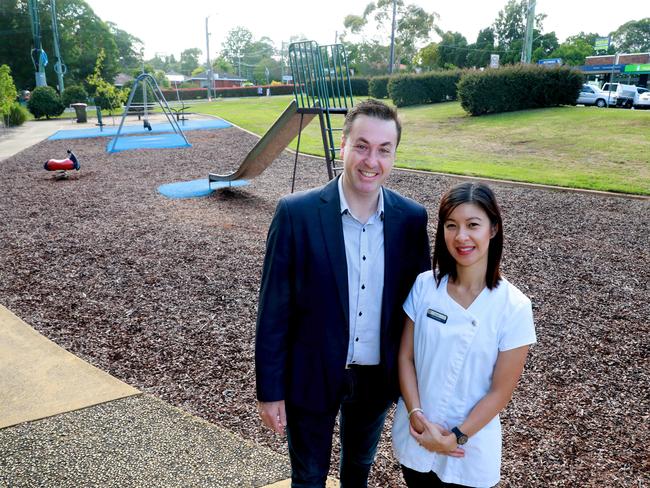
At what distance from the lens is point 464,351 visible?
6.64ft

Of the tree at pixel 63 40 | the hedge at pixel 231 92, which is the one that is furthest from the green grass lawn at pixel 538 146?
the hedge at pixel 231 92

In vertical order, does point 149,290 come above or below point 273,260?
below

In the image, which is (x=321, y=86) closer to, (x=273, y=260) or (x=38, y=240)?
(x=38, y=240)

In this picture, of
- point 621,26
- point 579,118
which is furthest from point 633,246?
point 621,26

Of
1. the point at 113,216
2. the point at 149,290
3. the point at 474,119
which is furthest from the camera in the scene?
the point at 474,119

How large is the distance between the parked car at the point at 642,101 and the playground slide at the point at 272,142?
97.1 ft

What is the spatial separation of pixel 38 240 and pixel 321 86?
4.66 metres

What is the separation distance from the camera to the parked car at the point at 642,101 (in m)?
→ 31.8

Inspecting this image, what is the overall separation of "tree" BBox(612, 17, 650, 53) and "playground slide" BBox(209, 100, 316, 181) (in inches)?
4763

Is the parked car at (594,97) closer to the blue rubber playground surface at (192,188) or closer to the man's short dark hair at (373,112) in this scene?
the blue rubber playground surface at (192,188)

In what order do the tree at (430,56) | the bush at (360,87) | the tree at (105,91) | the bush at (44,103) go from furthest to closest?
1. the tree at (430,56)
2. the bush at (360,87)
3. the bush at (44,103)
4. the tree at (105,91)

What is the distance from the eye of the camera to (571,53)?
7688cm

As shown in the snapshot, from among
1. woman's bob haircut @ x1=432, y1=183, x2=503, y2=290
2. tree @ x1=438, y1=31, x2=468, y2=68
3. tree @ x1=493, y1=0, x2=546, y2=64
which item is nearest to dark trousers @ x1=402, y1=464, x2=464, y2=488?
woman's bob haircut @ x1=432, y1=183, x2=503, y2=290

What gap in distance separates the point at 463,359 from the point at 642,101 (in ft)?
118
